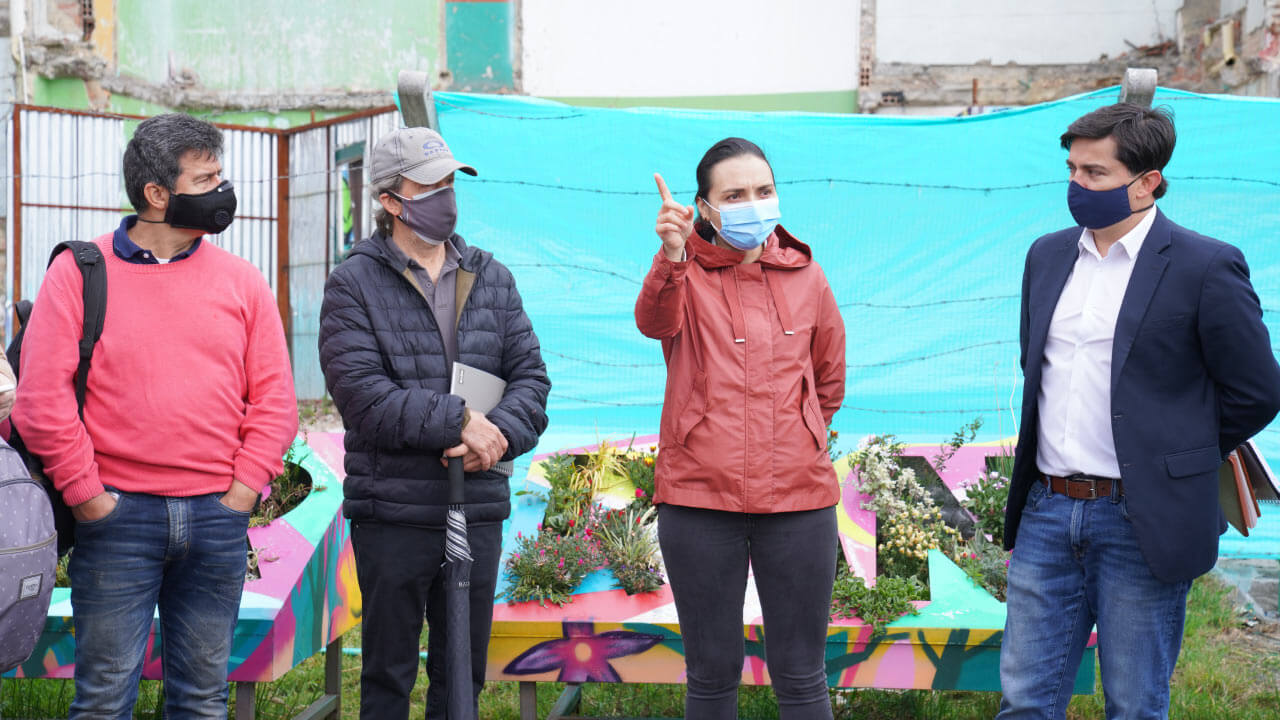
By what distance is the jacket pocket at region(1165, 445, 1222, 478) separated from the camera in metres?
2.48

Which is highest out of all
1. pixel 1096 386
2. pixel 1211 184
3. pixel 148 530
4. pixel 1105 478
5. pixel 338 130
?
pixel 338 130

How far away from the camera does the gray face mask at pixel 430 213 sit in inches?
118

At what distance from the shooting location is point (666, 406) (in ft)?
9.57

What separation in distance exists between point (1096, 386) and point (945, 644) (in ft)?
4.62

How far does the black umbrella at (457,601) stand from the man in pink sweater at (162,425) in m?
0.48

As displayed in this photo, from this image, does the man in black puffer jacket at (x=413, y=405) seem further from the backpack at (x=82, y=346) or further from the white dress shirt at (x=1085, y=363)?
the white dress shirt at (x=1085, y=363)

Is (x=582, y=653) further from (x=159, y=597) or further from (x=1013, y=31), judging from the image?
(x=1013, y=31)

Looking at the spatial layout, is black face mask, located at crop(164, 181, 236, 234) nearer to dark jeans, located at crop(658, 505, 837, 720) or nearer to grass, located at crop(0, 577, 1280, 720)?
dark jeans, located at crop(658, 505, 837, 720)

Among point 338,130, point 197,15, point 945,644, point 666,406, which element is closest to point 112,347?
point 666,406

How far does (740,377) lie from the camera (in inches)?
111

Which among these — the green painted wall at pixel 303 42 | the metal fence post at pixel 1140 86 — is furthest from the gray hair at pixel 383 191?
the green painted wall at pixel 303 42

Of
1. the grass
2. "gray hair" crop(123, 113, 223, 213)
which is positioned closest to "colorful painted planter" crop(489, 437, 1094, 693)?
the grass

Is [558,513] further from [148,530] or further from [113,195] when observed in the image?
[113,195]

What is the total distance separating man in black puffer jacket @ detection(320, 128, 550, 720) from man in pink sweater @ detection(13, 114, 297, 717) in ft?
0.80
